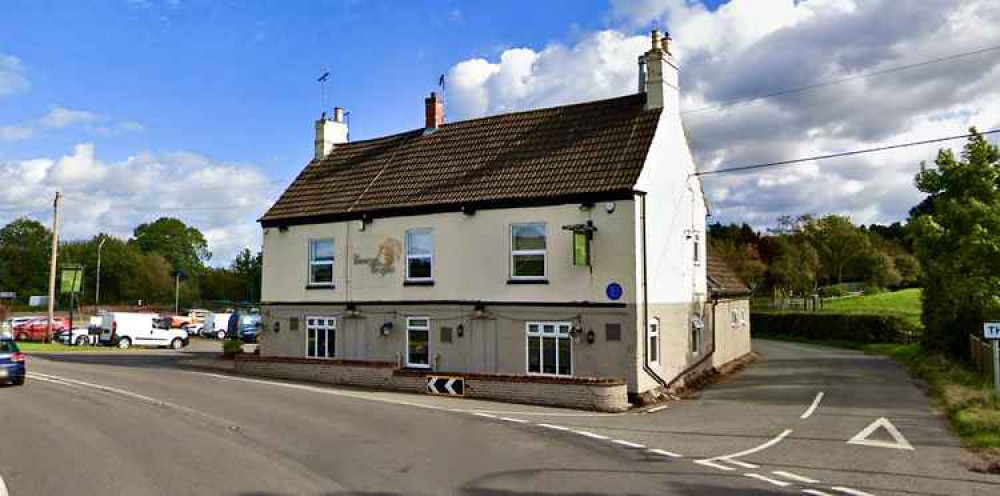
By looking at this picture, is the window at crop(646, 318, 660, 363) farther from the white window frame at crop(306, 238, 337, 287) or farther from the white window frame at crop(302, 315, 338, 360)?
the white window frame at crop(306, 238, 337, 287)

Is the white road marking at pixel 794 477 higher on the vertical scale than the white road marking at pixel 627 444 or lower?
higher

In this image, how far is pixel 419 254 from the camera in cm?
2447

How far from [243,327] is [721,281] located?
→ 32.3 meters

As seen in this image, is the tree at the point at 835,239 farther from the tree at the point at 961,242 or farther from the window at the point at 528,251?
the window at the point at 528,251

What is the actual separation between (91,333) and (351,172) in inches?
1037

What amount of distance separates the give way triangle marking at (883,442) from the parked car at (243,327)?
40686 mm

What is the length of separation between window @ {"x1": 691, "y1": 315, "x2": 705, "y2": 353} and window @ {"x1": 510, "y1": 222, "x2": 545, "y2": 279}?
6.16m

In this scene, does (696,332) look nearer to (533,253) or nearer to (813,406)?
(813,406)

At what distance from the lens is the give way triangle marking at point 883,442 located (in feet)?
44.0

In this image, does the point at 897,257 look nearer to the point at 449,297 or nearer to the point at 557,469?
the point at 449,297

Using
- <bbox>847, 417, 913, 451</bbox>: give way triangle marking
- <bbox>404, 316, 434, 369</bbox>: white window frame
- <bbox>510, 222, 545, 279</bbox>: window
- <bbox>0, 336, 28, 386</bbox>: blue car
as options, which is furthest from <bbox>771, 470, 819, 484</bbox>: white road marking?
<bbox>0, 336, 28, 386</bbox>: blue car

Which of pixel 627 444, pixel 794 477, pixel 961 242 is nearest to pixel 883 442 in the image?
pixel 794 477

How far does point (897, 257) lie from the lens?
78938mm

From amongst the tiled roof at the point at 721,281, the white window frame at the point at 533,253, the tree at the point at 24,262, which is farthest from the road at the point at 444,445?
the tree at the point at 24,262
